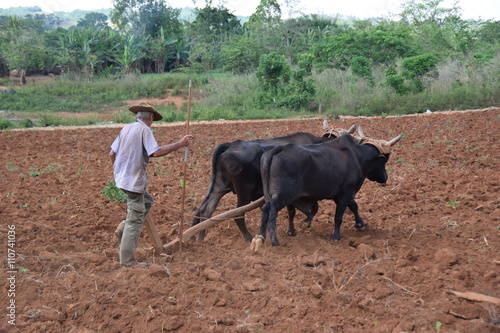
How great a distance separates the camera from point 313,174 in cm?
654

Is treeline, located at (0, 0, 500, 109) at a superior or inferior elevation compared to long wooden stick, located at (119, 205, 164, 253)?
superior

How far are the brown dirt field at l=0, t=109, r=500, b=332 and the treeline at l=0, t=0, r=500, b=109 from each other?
1517cm

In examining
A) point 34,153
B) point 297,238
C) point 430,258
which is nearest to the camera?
point 430,258

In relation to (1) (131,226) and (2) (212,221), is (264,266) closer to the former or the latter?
(2) (212,221)

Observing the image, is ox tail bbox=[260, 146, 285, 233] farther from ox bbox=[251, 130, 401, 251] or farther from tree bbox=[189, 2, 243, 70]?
tree bbox=[189, 2, 243, 70]

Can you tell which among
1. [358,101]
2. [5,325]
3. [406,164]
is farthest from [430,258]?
[358,101]

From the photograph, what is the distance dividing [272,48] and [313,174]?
30046 mm

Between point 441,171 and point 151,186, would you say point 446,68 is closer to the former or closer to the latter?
point 441,171

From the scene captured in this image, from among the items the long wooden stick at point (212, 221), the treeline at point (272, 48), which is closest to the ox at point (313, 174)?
the long wooden stick at point (212, 221)

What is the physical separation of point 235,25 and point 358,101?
24886 millimetres

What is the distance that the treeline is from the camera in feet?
81.5

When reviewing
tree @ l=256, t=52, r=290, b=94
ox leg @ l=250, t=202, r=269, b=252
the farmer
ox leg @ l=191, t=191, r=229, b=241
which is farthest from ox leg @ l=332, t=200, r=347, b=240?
tree @ l=256, t=52, r=290, b=94

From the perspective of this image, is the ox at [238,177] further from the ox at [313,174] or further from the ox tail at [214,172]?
the ox at [313,174]

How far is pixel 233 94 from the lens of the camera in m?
27.7
